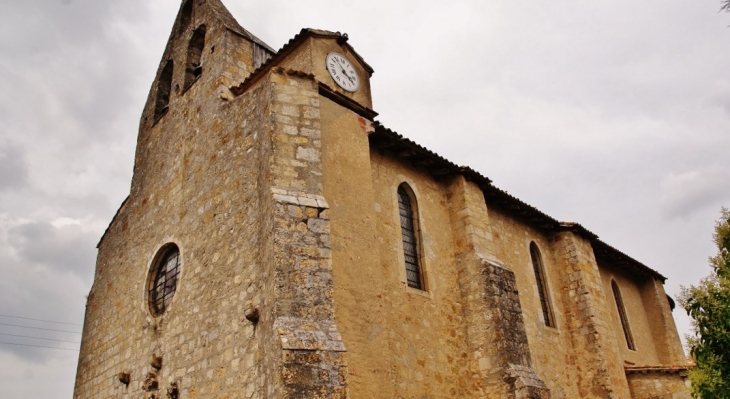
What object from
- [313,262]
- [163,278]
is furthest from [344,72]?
[163,278]

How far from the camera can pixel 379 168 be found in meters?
11.2

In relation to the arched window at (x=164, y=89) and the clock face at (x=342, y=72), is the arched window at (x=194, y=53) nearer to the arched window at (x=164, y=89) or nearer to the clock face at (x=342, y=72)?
the arched window at (x=164, y=89)

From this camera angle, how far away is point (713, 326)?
7633 millimetres

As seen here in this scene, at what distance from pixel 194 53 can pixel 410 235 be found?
22.3ft

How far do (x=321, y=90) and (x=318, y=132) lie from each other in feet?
3.15

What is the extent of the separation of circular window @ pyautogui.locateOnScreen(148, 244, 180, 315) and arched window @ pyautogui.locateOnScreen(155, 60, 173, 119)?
406cm

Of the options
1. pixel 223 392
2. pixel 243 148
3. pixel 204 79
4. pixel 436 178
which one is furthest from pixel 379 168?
pixel 223 392

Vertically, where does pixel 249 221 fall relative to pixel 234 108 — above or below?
below

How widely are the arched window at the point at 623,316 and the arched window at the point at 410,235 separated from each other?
9.50 meters

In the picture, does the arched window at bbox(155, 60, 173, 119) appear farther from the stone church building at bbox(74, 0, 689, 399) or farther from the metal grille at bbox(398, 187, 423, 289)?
the metal grille at bbox(398, 187, 423, 289)

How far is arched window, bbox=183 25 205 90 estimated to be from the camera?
43.0ft

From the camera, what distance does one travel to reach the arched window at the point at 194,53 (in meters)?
13.1

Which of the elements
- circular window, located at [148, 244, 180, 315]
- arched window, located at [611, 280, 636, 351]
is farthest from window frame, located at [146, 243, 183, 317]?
arched window, located at [611, 280, 636, 351]

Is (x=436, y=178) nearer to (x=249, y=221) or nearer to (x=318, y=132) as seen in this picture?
(x=318, y=132)
